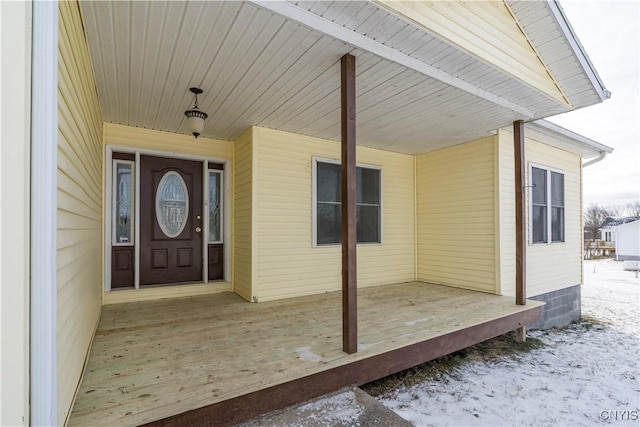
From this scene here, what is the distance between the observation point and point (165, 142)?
4492 millimetres

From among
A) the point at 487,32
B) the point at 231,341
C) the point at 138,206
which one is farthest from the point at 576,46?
the point at 138,206

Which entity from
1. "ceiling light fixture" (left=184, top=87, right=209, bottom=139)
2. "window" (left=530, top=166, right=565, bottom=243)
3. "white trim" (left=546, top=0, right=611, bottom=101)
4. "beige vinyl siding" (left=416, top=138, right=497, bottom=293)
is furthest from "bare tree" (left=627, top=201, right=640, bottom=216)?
"ceiling light fixture" (left=184, top=87, right=209, bottom=139)

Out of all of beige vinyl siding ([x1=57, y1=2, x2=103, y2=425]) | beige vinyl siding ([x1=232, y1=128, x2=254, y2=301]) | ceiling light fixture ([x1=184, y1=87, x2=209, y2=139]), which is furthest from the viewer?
beige vinyl siding ([x1=232, y1=128, x2=254, y2=301])

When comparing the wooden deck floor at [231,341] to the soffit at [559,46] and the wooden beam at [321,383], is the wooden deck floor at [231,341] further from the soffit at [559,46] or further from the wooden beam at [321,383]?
the soffit at [559,46]

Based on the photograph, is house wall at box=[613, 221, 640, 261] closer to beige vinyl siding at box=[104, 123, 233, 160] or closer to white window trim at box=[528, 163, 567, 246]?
white window trim at box=[528, 163, 567, 246]

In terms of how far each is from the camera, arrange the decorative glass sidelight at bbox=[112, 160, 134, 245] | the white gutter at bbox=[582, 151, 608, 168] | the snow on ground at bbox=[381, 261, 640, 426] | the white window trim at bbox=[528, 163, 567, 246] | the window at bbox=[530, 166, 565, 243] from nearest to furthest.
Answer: the snow on ground at bbox=[381, 261, 640, 426] → the decorative glass sidelight at bbox=[112, 160, 134, 245] → the white window trim at bbox=[528, 163, 567, 246] → the window at bbox=[530, 166, 565, 243] → the white gutter at bbox=[582, 151, 608, 168]

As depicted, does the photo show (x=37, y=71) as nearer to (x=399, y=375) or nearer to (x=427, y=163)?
(x=399, y=375)

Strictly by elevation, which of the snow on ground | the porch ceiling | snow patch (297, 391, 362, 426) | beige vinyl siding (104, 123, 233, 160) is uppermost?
the porch ceiling

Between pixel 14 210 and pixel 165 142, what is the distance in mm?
3641

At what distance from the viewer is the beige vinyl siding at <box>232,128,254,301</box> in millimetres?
4375

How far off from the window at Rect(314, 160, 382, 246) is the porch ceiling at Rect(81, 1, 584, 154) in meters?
0.80

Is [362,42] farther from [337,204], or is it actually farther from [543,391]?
[543,391]

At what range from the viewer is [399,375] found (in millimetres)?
3549

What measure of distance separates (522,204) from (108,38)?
495cm
